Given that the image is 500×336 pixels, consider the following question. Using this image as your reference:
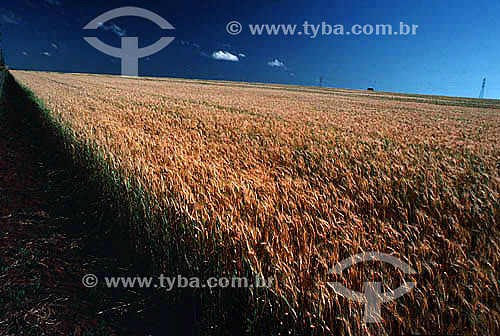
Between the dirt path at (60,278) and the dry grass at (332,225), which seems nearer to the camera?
the dry grass at (332,225)

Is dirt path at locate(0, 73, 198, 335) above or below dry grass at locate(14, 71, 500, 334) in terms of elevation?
below

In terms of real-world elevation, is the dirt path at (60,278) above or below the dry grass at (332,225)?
below

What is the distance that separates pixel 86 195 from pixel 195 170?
73.9 inches

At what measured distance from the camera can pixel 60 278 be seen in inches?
86.6

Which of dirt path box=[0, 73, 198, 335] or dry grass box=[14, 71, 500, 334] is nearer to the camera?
dry grass box=[14, 71, 500, 334]

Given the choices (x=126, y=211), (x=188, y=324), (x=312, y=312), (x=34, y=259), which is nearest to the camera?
(x=312, y=312)

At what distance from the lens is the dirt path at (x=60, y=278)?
179cm

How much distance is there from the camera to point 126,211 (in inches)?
113

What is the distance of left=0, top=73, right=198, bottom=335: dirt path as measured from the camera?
1.79m

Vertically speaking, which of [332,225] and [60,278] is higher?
[332,225]

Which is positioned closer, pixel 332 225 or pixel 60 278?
pixel 332 225

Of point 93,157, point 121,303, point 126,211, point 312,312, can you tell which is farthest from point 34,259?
point 312,312

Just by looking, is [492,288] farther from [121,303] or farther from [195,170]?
[195,170]

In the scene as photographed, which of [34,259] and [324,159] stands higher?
[324,159]
